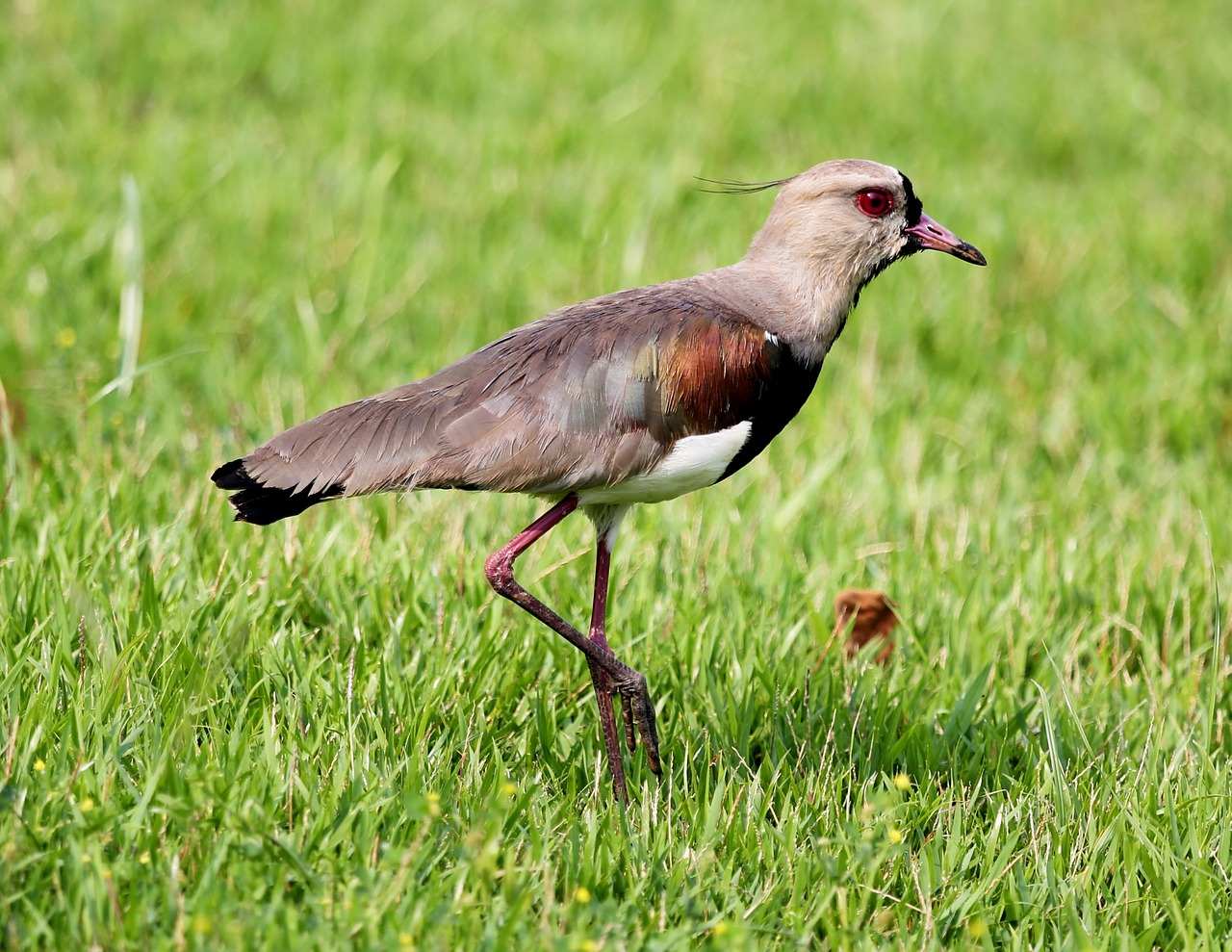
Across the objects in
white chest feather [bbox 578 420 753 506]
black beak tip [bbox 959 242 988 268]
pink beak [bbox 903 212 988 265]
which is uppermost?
pink beak [bbox 903 212 988 265]

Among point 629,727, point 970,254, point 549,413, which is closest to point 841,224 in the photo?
point 970,254

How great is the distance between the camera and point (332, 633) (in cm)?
400

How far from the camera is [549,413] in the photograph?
354cm

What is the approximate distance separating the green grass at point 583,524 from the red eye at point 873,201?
1.24 m

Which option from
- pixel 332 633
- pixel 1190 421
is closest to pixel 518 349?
pixel 332 633

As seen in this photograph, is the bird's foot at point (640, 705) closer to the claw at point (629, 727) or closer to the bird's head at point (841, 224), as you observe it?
the claw at point (629, 727)

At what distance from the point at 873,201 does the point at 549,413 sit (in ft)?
3.76

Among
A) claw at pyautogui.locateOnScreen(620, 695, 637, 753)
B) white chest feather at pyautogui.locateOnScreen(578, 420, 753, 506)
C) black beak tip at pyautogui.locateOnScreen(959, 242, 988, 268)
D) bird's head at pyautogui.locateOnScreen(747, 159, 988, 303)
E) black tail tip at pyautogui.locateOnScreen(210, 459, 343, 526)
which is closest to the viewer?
Answer: black tail tip at pyautogui.locateOnScreen(210, 459, 343, 526)

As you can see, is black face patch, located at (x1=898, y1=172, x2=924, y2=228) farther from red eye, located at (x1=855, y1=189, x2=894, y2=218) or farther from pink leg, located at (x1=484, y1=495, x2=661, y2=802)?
pink leg, located at (x1=484, y1=495, x2=661, y2=802)

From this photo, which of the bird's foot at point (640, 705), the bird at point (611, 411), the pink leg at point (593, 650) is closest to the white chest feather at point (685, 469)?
the bird at point (611, 411)

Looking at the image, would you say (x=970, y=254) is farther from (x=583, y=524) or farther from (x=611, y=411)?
(x=583, y=524)

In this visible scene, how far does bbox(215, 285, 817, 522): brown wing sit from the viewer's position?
3.46m

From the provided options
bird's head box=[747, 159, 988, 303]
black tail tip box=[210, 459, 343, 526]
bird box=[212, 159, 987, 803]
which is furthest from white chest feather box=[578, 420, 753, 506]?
black tail tip box=[210, 459, 343, 526]

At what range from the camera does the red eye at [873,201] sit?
3.96 m
